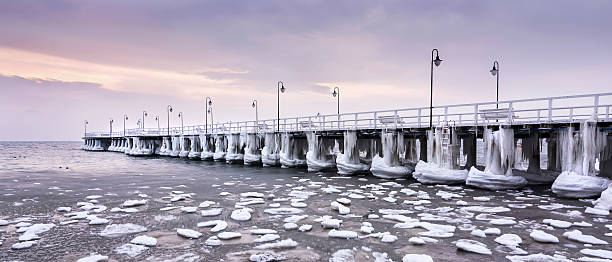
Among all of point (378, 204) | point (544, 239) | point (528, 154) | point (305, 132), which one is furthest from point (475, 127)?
point (305, 132)

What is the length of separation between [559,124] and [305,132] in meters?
16.9

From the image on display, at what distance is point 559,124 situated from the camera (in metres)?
14.9

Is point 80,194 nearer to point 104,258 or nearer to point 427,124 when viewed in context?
point 104,258

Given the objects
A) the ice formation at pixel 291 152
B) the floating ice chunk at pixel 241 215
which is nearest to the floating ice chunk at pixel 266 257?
the floating ice chunk at pixel 241 215

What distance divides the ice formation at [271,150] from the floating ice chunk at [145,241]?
22804 millimetres

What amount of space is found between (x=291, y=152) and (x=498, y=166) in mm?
16882

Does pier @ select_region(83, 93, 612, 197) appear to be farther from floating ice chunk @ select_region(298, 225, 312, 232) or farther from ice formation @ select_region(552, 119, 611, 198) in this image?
floating ice chunk @ select_region(298, 225, 312, 232)

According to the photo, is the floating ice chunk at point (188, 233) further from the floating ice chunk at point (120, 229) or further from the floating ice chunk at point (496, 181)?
the floating ice chunk at point (496, 181)

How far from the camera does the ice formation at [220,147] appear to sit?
40.0m

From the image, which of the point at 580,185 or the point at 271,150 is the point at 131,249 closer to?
the point at 580,185

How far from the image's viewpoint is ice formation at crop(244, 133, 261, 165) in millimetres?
33469

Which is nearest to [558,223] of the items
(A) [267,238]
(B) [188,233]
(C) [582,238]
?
(C) [582,238]

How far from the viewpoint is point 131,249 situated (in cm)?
744

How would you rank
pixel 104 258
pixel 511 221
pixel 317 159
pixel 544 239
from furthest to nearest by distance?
pixel 317 159 → pixel 511 221 → pixel 544 239 → pixel 104 258
